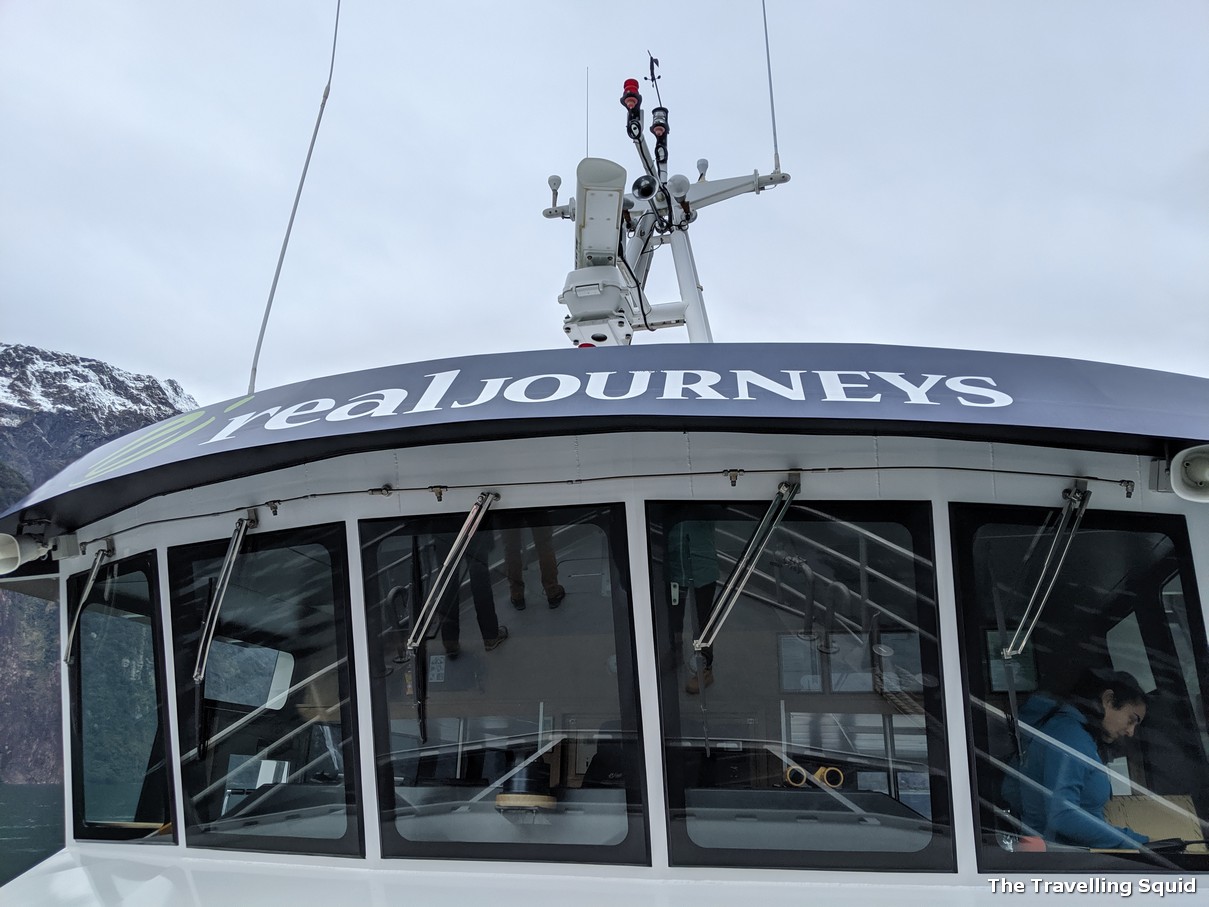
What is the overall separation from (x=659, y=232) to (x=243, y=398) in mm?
4078

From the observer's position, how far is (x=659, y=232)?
7293 millimetres

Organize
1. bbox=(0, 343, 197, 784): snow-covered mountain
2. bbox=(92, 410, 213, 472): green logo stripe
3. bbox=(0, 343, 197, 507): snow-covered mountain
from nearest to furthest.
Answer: bbox=(92, 410, 213, 472): green logo stripe < bbox=(0, 343, 197, 784): snow-covered mountain < bbox=(0, 343, 197, 507): snow-covered mountain

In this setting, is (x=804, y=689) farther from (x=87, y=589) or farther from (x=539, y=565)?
(x=87, y=589)

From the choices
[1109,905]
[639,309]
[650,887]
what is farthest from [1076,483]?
[639,309]

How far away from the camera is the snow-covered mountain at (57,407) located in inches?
5728

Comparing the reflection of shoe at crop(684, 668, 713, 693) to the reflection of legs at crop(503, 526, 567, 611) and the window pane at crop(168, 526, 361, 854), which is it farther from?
the window pane at crop(168, 526, 361, 854)

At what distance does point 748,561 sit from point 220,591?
216 centimetres

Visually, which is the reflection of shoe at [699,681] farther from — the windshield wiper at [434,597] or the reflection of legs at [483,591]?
the windshield wiper at [434,597]

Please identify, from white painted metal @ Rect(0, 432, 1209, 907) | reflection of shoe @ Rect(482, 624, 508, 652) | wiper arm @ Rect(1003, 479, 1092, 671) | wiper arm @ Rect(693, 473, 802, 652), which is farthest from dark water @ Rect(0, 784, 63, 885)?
wiper arm @ Rect(1003, 479, 1092, 671)

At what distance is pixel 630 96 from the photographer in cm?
650

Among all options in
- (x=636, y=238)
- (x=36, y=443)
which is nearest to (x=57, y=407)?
(x=36, y=443)

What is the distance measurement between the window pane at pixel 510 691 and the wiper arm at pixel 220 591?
0.61 metres

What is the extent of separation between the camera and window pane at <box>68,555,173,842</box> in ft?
13.5

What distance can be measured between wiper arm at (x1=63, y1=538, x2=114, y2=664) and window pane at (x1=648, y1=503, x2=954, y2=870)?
2.60 meters
